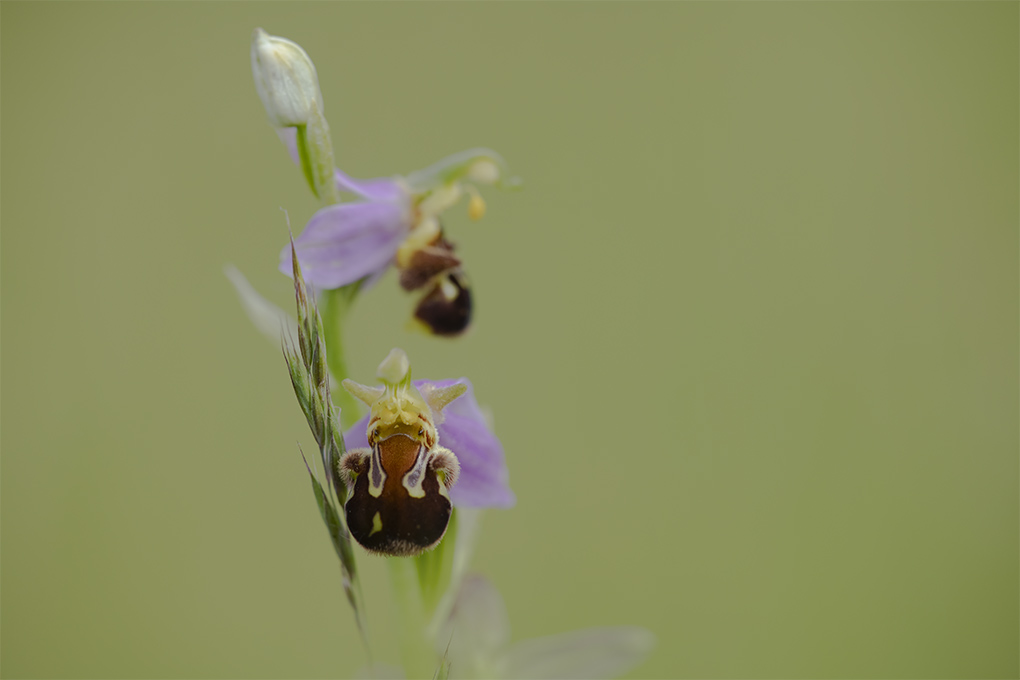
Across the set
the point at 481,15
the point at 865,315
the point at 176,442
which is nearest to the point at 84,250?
the point at 176,442

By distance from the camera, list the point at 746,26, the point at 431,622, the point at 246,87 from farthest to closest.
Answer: the point at 746,26 → the point at 246,87 → the point at 431,622

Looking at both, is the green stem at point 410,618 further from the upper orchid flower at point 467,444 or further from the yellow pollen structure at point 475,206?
the yellow pollen structure at point 475,206

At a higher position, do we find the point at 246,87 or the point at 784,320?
the point at 246,87

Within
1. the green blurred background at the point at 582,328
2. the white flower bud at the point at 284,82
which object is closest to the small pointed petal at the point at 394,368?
the white flower bud at the point at 284,82

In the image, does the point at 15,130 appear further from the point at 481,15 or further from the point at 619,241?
the point at 619,241

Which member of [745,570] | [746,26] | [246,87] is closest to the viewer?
[745,570]
